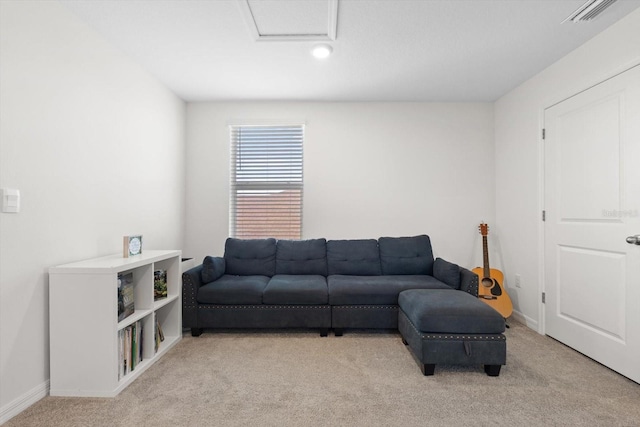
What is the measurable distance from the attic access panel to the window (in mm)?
1497

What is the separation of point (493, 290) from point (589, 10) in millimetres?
2527

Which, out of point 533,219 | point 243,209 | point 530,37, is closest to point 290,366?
point 243,209

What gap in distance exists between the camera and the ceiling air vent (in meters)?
1.98

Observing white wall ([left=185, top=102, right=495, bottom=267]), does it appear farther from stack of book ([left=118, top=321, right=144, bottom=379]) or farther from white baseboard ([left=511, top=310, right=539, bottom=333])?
stack of book ([left=118, top=321, right=144, bottom=379])

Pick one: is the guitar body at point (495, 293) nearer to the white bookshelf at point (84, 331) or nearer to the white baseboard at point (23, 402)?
the white bookshelf at point (84, 331)

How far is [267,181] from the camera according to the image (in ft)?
12.7

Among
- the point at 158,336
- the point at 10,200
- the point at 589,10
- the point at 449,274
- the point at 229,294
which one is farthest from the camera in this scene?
the point at 449,274

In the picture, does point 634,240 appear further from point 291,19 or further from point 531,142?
point 291,19

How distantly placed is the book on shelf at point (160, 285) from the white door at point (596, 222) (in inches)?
142

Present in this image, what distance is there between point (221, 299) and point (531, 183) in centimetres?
337

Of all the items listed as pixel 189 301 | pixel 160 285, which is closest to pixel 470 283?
pixel 189 301

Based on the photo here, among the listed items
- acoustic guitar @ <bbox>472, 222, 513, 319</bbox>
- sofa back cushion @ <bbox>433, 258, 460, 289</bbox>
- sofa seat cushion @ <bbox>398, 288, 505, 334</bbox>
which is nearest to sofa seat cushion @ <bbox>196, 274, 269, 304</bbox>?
sofa seat cushion @ <bbox>398, 288, 505, 334</bbox>

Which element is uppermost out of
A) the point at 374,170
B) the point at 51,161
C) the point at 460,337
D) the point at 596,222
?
the point at 374,170

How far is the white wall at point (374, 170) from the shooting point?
3.80 metres
